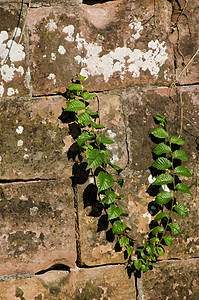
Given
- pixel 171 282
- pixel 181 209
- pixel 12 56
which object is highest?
pixel 12 56

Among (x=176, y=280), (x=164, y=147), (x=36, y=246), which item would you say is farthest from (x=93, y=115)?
(x=176, y=280)

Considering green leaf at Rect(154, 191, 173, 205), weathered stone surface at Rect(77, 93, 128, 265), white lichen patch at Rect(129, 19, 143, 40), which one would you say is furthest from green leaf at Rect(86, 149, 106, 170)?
white lichen patch at Rect(129, 19, 143, 40)

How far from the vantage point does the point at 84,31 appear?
169cm

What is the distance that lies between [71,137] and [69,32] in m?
0.62

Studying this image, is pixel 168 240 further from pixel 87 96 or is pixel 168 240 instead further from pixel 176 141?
pixel 87 96

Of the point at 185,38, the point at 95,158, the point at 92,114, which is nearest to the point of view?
the point at 95,158

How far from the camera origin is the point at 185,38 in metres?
1.77

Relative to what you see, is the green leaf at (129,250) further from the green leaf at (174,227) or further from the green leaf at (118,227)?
the green leaf at (174,227)

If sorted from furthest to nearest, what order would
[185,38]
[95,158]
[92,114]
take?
1. [185,38]
2. [92,114]
3. [95,158]

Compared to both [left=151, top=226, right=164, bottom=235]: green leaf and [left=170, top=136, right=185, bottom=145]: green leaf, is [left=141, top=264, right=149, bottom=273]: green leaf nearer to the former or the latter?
[left=151, top=226, right=164, bottom=235]: green leaf

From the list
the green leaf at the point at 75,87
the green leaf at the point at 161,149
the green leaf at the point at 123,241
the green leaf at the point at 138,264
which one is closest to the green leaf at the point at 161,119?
the green leaf at the point at 161,149

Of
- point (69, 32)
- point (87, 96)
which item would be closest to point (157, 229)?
point (87, 96)

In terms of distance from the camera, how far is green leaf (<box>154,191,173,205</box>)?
1664 mm

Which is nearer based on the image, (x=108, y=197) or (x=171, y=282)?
(x=108, y=197)
